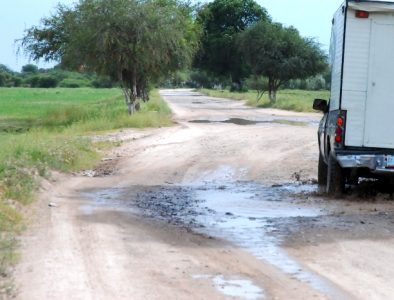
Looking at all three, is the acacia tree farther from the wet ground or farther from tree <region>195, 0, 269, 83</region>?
tree <region>195, 0, 269, 83</region>

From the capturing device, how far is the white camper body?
33.6 feet

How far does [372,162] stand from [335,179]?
1269mm

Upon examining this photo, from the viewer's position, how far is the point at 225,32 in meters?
77.1

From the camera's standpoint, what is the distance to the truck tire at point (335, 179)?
11.4 metres

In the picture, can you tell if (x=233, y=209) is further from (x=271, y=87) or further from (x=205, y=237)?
(x=271, y=87)

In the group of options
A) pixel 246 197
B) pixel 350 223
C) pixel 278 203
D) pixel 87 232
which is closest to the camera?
pixel 87 232

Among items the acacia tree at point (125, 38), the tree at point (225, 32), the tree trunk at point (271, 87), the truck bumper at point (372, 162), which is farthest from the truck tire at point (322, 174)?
the tree at point (225, 32)

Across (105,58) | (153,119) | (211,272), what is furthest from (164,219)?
(105,58)

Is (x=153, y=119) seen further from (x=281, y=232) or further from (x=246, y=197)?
(x=281, y=232)

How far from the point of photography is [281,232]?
8.65 metres

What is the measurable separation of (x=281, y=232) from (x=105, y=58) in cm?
2378

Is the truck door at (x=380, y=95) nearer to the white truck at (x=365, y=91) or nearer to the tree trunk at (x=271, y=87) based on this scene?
the white truck at (x=365, y=91)

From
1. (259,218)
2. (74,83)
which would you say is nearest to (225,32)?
(259,218)

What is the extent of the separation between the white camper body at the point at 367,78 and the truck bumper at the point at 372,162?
180 millimetres
